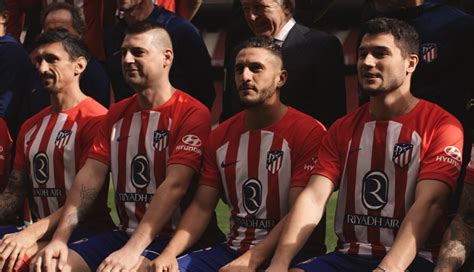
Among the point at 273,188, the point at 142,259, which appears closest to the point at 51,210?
the point at 142,259

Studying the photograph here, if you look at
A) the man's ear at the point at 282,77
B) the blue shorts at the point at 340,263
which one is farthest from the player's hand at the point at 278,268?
the man's ear at the point at 282,77

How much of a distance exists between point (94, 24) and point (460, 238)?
356cm

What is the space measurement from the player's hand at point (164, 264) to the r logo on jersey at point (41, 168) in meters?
1.21

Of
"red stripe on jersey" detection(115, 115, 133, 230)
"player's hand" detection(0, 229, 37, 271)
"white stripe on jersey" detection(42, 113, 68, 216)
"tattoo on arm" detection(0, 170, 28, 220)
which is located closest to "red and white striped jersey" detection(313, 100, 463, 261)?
"red stripe on jersey" detection(115, 115, 133, 230)

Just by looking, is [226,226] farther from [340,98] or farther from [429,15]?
[429,15]

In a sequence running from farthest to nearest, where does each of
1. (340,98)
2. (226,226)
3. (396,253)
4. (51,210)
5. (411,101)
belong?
1. (226,226)
2. (51,210)
3. (340,98)
4. (411,101)
5. (396,253)

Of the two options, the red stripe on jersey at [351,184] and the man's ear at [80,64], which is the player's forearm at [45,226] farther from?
the red stripe on jersey at [351,184]

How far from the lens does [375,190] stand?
5027mm

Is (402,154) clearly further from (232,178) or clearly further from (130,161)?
(130,161)

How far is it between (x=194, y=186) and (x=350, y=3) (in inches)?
291

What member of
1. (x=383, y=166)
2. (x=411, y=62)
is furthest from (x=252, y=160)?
(x=411, y=62)

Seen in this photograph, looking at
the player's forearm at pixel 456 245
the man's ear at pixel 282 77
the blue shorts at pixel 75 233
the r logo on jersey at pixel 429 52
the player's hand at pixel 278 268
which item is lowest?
the blue shorts at pixel 75 233

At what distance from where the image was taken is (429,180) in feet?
15.7

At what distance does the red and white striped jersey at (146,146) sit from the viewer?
5695mm
